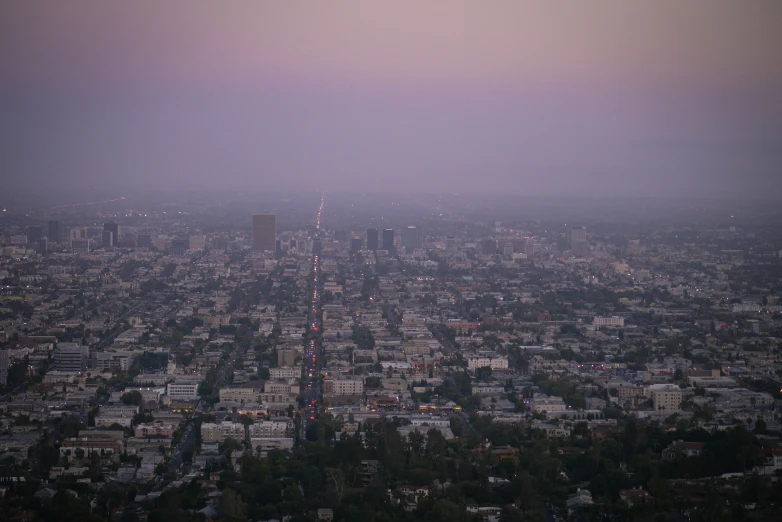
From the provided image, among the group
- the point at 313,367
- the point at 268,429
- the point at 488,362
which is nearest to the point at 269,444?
the point at 268,429

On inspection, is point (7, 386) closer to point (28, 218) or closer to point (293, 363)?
point (293, 363)

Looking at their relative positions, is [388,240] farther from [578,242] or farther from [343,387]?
[343,387]

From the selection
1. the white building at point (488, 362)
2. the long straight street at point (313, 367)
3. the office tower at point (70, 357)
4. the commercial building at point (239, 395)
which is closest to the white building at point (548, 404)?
the white building at point (488, 362)

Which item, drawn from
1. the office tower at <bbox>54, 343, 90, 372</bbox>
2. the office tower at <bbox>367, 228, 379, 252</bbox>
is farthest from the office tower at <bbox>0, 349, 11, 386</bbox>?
the office tower at <bbox>367, 228, 379, 252</bbox>

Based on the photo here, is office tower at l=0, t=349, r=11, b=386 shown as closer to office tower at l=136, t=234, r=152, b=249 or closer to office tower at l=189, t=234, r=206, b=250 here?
office tower at l=136, t=234, r=152, b=249

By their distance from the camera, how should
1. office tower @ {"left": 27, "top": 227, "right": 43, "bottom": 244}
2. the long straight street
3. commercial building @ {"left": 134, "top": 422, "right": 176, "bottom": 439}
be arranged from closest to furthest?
1. commercial building @ {"left": 134, "top": 422, "right": 176, "bottom": 439}
2. the long straight street
3. office tower @ {"left": 27, "top": 227, "right": 43, "bottom": 244}

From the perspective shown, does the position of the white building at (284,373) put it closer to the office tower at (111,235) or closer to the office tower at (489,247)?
the office tower at (111,235)
